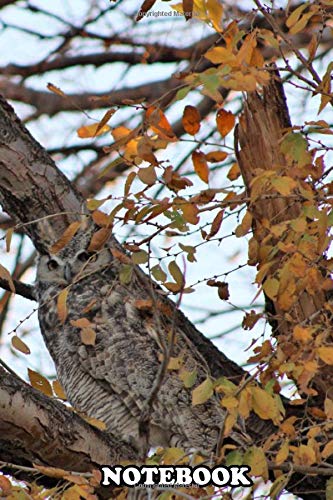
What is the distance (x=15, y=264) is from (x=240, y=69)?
342 centimetres

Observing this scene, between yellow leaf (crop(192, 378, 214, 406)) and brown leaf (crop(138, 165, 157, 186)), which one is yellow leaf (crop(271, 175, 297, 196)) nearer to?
brown leaf (crop(138, 165, 157, 186))

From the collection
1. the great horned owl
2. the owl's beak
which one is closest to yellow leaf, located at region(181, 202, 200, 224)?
the great horned owl

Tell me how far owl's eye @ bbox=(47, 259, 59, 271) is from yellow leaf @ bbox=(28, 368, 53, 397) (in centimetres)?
100

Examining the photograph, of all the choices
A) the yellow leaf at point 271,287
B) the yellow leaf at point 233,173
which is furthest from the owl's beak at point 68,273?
the yellow leaf at point 271,287

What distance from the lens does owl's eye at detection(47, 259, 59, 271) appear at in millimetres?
3811

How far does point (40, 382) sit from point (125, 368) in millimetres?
648

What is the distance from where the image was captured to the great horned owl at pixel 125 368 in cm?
332

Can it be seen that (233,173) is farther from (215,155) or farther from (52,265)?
(52,265)

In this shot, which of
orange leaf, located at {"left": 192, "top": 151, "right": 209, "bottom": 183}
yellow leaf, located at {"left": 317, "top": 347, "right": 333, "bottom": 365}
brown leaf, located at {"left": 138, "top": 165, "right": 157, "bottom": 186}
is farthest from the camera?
orange leaf, located at {"left": 192, "top": 151, "right": 209, "bottom": 183}

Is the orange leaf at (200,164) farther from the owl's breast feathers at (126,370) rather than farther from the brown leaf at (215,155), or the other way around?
the owl's breast feathers at (126,370)

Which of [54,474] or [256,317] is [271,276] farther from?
[54,474]

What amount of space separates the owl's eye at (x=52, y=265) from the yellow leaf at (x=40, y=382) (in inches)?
39.5

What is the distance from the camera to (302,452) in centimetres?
218

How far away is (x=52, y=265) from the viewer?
383 cm
